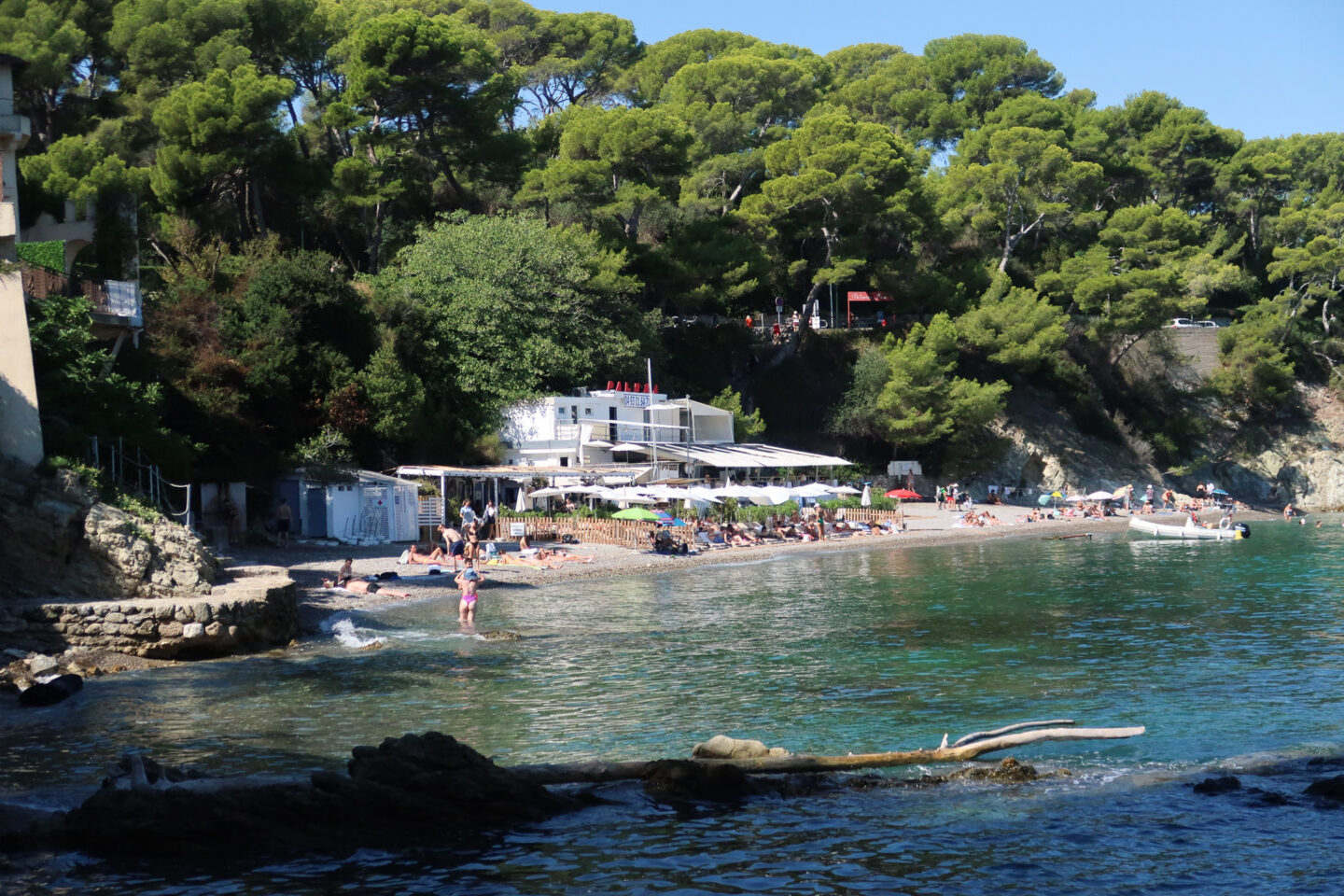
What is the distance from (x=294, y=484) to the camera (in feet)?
98.2

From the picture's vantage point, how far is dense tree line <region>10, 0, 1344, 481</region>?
33750 millimetres

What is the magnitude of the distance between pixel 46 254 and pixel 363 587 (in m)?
9.90

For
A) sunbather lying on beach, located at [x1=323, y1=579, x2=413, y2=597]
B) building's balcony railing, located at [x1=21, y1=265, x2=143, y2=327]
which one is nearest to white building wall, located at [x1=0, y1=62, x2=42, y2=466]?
building's balcony railing, located at [x1=21, y1=265, x2=143, y2=327]

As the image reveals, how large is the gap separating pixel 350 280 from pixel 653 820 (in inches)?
1235

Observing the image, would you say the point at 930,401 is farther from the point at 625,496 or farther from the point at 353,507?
the point at 353,507

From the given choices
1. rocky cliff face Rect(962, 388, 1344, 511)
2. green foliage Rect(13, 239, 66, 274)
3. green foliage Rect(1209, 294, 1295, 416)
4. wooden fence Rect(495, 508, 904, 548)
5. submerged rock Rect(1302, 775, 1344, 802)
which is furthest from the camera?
green foliage Rect(1209, 294, 1295, 416)

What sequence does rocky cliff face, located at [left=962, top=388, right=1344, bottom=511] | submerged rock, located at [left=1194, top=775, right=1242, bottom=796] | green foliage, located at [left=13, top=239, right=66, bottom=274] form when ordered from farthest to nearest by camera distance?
rocky cliff face, located at [left=962, top=388, right=1344, bottom=511], green foliage, located at [left=13, top=239, right=66, bottom=274], submerged rock, located at [left=1194, top=775, right=1242, bottom=796]

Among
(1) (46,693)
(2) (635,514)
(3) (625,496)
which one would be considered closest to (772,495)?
(3) (625,496)

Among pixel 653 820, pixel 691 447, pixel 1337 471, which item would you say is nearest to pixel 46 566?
pixel 653 820

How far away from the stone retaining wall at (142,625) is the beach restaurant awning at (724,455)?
23981mm

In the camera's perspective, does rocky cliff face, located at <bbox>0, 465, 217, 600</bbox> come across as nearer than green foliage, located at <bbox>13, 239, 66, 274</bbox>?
Yes

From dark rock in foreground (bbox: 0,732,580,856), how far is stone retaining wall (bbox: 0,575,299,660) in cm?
779

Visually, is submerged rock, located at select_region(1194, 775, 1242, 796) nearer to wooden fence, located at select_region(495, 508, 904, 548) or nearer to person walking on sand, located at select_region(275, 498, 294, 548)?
person walking on sand, located at select_region(275, 498, 294, 548)

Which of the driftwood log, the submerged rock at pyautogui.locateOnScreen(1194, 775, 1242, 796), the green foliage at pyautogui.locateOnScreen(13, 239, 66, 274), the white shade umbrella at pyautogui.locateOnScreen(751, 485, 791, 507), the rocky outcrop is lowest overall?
the submerged rock at pyautogui.locateOnScreen(1194, 775, 1242, 796)
